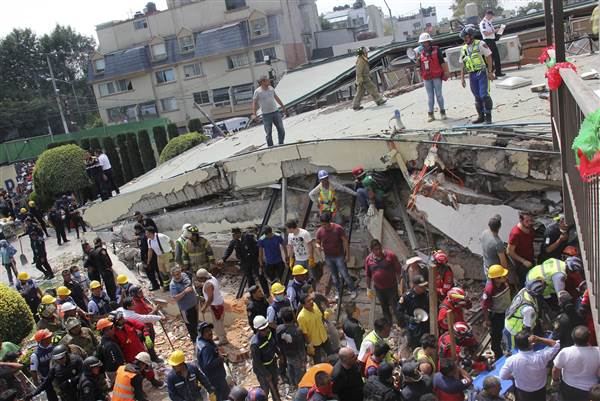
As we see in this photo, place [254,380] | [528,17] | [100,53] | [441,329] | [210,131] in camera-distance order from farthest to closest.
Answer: [100,53] → [210,131] → [528,17] → [254,380] → [441,329]

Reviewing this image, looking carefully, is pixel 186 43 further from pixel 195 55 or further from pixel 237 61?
pixel 237 61

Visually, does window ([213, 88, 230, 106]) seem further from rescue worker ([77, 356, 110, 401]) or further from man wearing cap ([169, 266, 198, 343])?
rescue worker ([77, 356, 110, 401])

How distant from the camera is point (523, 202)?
810 centimetres

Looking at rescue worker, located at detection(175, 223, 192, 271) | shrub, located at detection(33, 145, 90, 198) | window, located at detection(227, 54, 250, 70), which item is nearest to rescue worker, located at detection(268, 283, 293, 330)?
rescue worker, located at detection(175, 223, 192, 271)

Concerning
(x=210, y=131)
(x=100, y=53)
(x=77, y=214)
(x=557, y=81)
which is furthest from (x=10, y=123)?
Answer: (x=557, y=81)

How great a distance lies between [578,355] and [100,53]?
1877 inches

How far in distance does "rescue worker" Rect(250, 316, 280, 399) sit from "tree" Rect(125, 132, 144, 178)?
19.9m

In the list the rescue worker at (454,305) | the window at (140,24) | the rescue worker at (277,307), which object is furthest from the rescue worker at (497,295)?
the window at (140,24)

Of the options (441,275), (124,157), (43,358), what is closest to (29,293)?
(43,358)

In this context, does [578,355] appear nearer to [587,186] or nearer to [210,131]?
[587,186]

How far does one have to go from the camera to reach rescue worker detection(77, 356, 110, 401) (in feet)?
21.0

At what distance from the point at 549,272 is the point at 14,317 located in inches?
355

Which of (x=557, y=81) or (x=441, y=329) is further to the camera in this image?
(x=441, y=329)

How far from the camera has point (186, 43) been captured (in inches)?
1719
